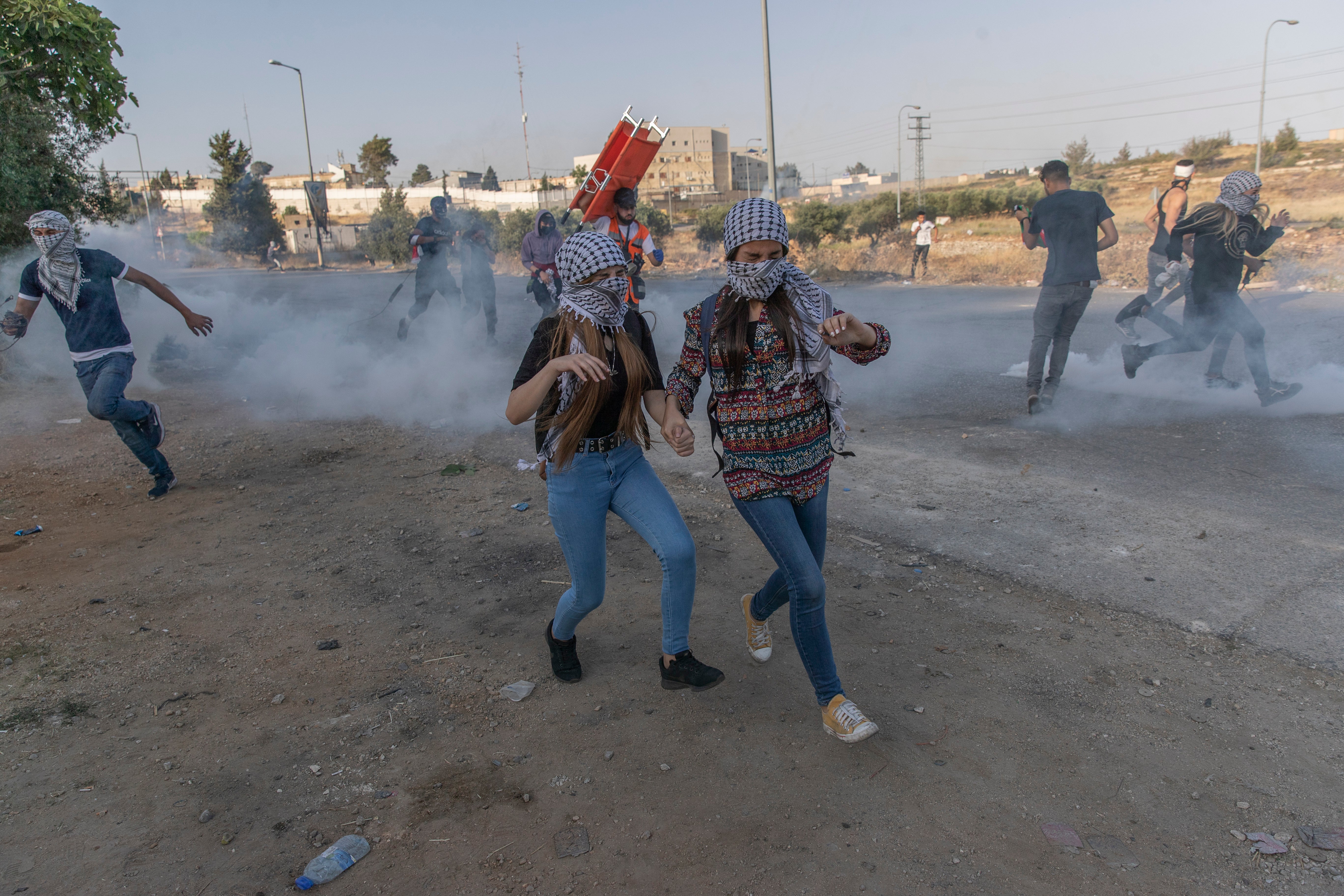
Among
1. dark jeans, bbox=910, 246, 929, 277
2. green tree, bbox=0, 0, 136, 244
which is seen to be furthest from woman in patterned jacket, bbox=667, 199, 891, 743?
dark jeans, bbox=910, 246, 929, 277

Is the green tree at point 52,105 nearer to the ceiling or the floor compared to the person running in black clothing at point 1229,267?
nearer to the ceiling

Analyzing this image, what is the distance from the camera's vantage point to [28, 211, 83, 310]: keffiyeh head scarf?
16.9 ft

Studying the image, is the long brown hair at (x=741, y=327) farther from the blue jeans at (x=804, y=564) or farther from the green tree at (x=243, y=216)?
the green tree at (x=243, y=216)

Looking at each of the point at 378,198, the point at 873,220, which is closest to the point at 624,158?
the point at 873,220

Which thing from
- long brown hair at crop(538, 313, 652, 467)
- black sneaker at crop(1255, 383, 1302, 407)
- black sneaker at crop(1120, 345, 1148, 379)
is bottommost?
black sneaker at crop(1255, 383, 1302, 407)

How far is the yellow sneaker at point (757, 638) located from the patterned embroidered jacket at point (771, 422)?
2.47ft

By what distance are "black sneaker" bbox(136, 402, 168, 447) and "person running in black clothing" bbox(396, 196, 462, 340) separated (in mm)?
4910

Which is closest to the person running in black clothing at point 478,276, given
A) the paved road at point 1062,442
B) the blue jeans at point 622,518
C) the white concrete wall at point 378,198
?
the paved road at point 1062,442

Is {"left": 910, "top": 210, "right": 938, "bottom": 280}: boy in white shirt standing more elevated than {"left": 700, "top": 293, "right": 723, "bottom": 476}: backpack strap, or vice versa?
{"left": 910, "top": 210, "right": 938, "bottom": 280}: boy in white shirt standing

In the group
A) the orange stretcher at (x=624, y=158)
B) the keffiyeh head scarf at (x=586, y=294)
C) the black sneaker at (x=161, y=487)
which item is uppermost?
the orange stretcher at (x=624, y=158)

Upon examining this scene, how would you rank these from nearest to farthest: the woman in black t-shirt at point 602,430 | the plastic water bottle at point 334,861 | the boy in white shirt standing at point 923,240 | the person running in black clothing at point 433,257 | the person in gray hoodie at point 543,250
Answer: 1. the plastic water bottle at point 334,861
2. the woman in black t-shirt at point 602,430
3. the person in gray hoodie at point 543,250
4. the person running in black clothing at point 433,257
5. the boy in white shirt standing at point 923,240

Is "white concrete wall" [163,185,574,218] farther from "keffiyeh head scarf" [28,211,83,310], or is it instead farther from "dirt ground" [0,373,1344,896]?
"dirt ground" [0,373,1344,896]

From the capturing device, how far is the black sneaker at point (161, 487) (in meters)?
5.62

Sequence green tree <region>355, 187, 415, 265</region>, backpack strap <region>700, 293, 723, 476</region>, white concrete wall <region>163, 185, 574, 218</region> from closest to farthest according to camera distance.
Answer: backpack strap <region>700, 293, 723, 476</region> → green tree <region>355, 187, 415, 265</region> → white concrete wall <region>163, 185, 574, 218</region>
